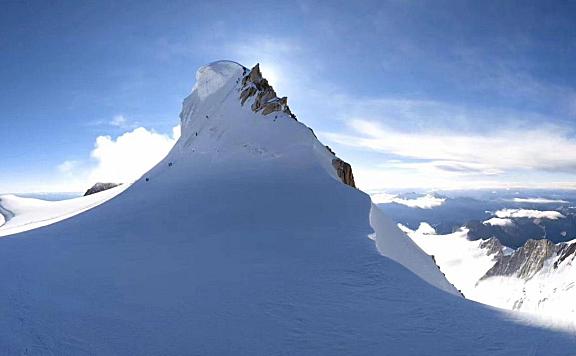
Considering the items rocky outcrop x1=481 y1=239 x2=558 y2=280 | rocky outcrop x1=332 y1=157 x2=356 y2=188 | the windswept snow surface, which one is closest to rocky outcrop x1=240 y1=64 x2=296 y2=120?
rocky outcrop x1=332 y1=157 x2=356 y2=188

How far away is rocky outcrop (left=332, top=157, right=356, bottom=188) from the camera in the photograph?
2812 centimetres

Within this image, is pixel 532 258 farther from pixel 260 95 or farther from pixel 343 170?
pixel 260 95

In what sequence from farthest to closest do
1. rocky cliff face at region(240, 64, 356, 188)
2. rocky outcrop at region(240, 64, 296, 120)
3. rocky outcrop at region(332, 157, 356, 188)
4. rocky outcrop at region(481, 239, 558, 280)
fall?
rocky outcrop at region(481, 239, 558, 280)
rocky outcrop at region(240, 64, 296, 120)
rocky cliff face at region(240, 64, 356, 188)
rocky outcrop at region(332, 157, 356, 188)

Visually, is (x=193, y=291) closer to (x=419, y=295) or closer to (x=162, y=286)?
(x=162, y=286)

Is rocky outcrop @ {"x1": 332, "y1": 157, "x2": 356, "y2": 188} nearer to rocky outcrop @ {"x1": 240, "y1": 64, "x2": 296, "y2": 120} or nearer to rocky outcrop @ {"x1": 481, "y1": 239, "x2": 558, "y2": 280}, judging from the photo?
rocky outcrop @ {"x1": 240, "y1": 64, "x2": 296, "y2": 120}

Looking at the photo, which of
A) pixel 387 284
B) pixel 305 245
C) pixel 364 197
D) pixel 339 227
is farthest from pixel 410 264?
pixel 387 284

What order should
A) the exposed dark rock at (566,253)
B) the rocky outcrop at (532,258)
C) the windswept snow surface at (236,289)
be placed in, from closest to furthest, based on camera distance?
the windswept snow surface at (236,289), the exposed dark rock at (566,253), the rocky outcrop at (532,258)

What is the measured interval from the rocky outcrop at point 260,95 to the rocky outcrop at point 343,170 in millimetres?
8145

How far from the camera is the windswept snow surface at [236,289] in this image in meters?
7.17

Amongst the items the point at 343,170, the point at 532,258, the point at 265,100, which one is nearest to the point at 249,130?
the point at 265,100

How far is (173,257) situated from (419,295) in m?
9.24

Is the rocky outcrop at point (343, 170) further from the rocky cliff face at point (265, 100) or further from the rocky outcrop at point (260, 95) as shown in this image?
the rocky outcrop at point (260, 95)

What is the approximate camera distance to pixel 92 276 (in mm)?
10891

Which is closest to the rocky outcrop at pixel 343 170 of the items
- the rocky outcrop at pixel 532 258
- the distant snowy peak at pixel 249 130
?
the distant snowy peak at pixel 249 130
